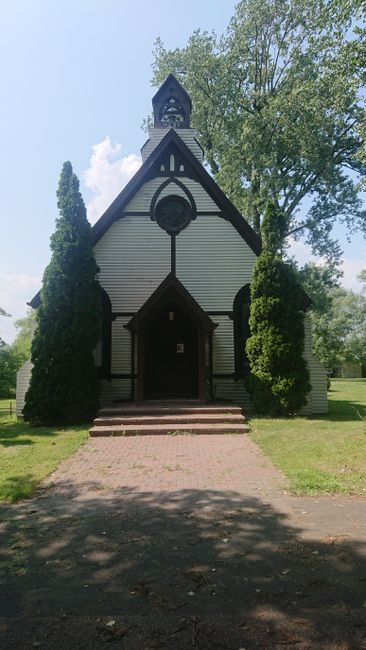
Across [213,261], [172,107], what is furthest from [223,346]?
[172,107]

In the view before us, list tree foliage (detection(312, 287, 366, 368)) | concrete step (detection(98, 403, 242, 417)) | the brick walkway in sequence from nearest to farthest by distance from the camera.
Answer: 1. the brick walkway
2. concrete step (detection(98, 403, 242, 417))
3. tree foliage (detection(312, 287, 366, 368))

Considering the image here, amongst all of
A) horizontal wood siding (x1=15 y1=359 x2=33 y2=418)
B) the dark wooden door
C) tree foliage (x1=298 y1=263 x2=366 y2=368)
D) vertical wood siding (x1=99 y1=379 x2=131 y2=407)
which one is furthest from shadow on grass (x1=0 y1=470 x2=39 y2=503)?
tree foliage (x1=298 y1=263 x2=366 y2=368)

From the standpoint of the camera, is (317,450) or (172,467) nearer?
(172,467)

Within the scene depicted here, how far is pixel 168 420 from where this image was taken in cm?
1184

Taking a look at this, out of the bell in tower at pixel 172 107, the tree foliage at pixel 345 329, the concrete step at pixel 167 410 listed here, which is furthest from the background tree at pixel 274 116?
the tree foliage at pixel 345 329

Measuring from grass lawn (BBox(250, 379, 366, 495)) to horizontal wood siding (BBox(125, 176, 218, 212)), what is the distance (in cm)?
782

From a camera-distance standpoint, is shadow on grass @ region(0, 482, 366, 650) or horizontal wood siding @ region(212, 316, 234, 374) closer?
shadow on grass @ region(0, 482, 366, 650)

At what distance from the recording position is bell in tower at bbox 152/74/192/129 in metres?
18.1

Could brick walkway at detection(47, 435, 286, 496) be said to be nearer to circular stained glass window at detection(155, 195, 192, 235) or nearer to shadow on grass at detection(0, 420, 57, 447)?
shadow on grass at detection(0, 420, 57, 447)

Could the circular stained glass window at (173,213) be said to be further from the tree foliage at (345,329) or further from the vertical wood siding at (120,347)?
the tree foliage at (345,329)

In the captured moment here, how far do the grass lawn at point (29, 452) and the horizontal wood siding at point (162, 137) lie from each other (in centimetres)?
1109

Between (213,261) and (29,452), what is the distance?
9.34 meters

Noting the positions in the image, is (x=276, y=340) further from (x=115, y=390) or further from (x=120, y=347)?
(x=115, y=390)

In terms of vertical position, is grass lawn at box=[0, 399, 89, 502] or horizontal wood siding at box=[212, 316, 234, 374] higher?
horizontal wood siding at box=[212, 316, 234, 374]
